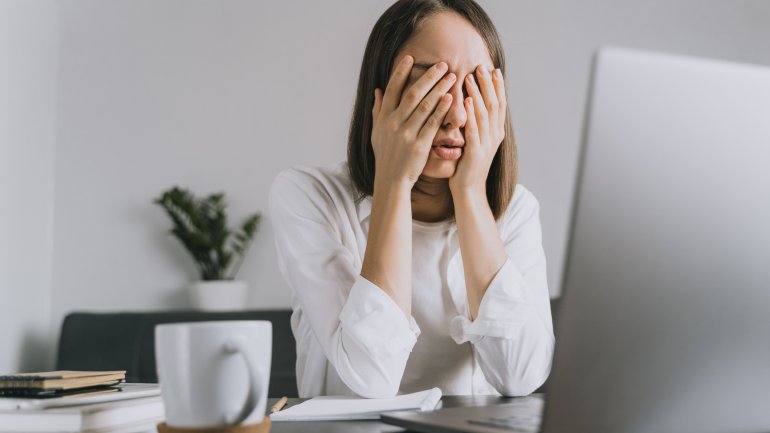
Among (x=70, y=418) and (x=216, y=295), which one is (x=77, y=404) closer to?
(x=70, y=418)

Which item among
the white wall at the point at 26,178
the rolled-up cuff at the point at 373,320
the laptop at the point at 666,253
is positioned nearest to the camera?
the laptop at the point at 666,253

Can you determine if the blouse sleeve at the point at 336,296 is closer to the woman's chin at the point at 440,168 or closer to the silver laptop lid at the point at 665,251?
the woman's chin at the point at 440,168

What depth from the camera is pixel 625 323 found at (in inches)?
17.2

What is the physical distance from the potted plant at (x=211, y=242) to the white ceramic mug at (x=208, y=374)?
2451 mm

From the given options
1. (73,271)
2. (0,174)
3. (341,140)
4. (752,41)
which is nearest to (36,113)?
(0,174)

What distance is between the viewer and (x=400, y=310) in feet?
3.22

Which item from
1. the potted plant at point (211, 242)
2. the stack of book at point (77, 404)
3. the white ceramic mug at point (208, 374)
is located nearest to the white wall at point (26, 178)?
the potted plant at point (211, 242)

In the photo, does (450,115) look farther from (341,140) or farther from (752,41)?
(752,41)

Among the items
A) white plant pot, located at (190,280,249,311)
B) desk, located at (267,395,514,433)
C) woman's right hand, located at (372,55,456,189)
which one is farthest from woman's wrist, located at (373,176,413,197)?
white plant pot, located at (190,280,249,311)

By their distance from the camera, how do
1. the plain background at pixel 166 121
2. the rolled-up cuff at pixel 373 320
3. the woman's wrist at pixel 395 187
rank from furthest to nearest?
the plain background at pixel 166 121
the woman's wrist at pixel 395 187
the rolled-up cuff at pixel 373 320

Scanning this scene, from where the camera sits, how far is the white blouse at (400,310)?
97 centimetres

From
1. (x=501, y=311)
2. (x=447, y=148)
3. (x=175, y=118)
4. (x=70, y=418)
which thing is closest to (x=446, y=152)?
(x=447, y=148)

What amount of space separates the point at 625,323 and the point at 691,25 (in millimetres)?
2844

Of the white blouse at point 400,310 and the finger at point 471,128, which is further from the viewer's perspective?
A: the finger at point 471,128
